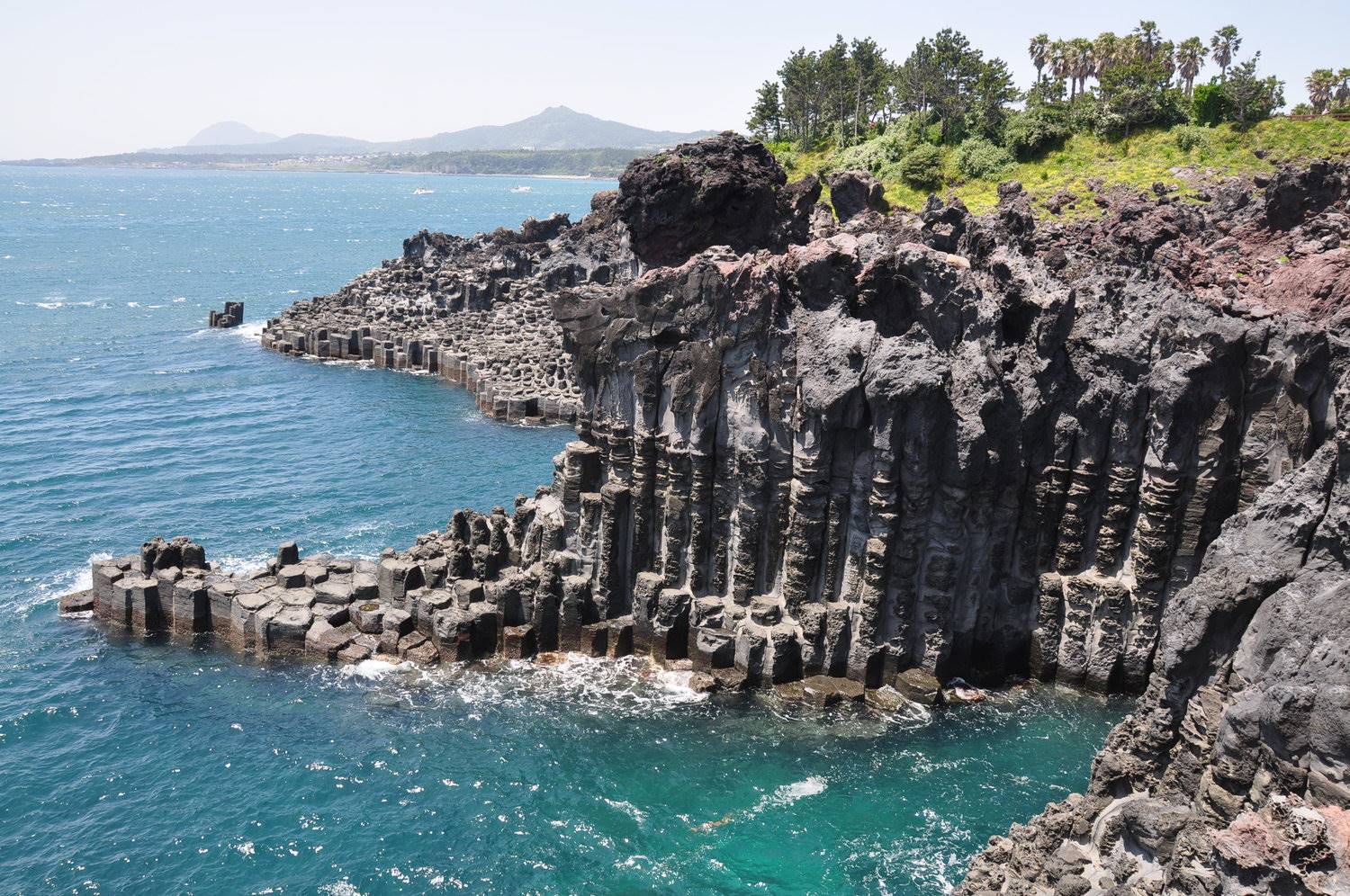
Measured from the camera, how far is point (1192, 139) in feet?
298

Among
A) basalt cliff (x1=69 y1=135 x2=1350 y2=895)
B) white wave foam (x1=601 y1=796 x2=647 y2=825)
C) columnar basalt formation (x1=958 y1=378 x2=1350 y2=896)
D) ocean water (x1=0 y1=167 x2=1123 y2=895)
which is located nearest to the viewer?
columnar basalt formation (x1=958 y1=378 x2=1350 y2=896)

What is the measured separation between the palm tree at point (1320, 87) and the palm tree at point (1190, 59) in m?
10.1

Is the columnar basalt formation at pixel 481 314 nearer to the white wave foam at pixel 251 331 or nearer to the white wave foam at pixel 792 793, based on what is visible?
the white wave foam at pixel 251 331

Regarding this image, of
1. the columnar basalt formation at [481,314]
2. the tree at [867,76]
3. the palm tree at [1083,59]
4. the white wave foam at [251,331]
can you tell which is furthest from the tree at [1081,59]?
the white wave foam at [251,331]

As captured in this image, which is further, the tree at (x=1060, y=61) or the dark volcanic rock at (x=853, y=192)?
the tree at (x=1060, y=61)

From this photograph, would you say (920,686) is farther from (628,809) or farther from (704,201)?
(704,201)

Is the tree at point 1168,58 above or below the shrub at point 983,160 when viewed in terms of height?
above

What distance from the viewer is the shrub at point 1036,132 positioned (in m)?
99.0

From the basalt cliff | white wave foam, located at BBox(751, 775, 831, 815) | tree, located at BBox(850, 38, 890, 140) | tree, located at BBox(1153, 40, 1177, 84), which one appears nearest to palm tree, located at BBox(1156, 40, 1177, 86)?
tree, located at BBox(1153, 40, 1177, 84)

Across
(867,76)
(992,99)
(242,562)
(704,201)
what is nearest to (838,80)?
(867,76)

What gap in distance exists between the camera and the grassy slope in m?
85.1

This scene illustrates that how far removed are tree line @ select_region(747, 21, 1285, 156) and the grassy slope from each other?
7.93ft

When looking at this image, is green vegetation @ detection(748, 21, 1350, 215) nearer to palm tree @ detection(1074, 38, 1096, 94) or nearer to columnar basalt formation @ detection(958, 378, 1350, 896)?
palm tree @ detection(1074, 38, 1096, 94)

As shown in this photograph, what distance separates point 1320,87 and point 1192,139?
66.8 ft
